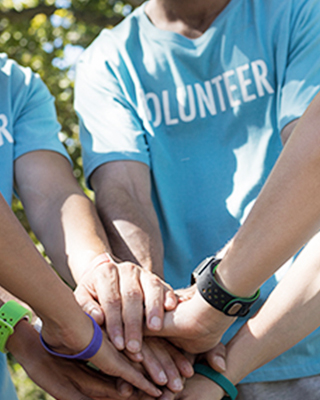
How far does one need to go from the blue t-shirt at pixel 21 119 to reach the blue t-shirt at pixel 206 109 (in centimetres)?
16

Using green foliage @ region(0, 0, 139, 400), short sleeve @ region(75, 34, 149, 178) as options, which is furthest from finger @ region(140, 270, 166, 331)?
green foliage @ region(0, 0, 139, 400)

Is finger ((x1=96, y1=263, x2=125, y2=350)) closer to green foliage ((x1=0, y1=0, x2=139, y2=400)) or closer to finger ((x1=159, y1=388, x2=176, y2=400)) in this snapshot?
finger ((x1=159, y1=388, x2=176, y2=400))

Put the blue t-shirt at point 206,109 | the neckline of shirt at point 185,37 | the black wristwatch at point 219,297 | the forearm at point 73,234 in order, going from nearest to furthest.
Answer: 1. the black wristwatch at point 219,297
2. the forearm at point 73,234
3. the blue t-shirt at point 206,109
4. the neckline of shirt at point 185,37

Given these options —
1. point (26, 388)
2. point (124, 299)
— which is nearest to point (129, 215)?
point (124, 299)

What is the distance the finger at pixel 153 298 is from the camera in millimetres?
1532

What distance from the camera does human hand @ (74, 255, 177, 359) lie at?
1.52 m

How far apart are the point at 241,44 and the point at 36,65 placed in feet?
11.1

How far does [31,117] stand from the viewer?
75.3 inches

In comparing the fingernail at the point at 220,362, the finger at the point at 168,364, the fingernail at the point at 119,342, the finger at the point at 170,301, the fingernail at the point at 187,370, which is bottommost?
the fingernail at the point at 220,362

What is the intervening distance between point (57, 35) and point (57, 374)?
12.9 feet

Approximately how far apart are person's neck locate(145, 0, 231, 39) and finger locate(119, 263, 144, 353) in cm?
89

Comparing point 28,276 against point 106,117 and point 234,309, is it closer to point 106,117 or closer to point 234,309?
point 234,309

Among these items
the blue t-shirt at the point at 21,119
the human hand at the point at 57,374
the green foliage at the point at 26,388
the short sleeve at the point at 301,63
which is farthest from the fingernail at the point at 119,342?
the green foliage at the point at 26,388

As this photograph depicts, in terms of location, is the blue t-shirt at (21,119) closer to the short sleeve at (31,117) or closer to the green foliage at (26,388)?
the short sleeve at (31,117)
